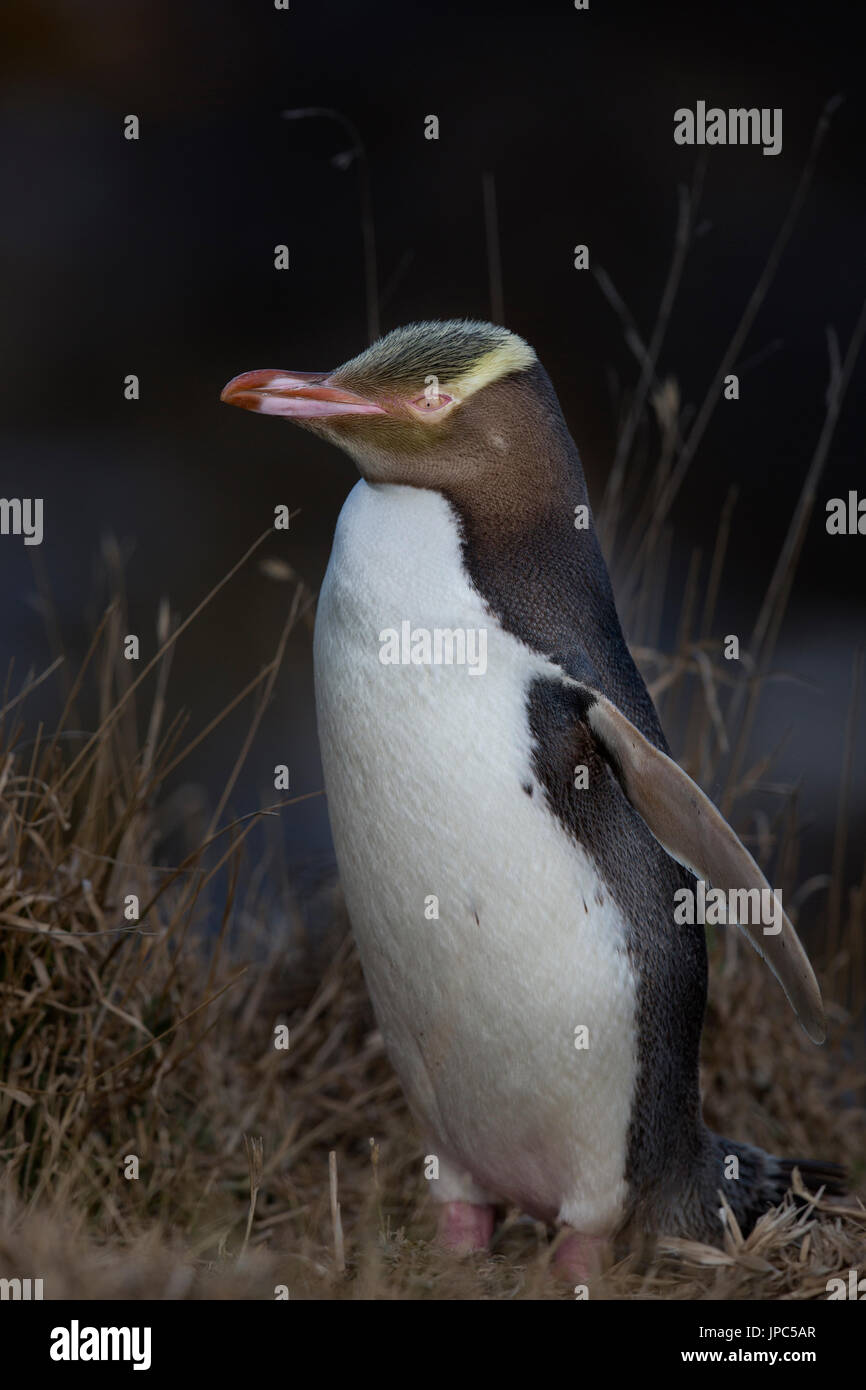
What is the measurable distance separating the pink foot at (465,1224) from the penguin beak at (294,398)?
0.86 meters

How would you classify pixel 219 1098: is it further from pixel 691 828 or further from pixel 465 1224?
pixel 691 828

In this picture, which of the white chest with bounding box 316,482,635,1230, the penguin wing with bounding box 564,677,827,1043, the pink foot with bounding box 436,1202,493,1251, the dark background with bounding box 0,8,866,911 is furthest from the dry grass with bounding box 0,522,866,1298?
the dark background with bounding box 0,8,866,911

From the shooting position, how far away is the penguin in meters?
1.41

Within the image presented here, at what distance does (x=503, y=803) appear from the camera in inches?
55.2

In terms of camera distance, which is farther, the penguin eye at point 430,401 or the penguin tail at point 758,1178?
the penguin tail at point 758,1178

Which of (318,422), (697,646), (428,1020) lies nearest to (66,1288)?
(428,1020)

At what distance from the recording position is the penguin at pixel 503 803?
1.41 metres

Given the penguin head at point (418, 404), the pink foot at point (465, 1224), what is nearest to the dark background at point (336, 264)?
the pink foot at point (465, 1224)

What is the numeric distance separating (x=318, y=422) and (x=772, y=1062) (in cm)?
126

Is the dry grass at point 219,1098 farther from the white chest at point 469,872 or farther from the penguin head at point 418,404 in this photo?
the penguin head at point 418,404

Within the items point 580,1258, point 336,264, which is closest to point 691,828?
point 580,1258

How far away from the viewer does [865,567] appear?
375cm

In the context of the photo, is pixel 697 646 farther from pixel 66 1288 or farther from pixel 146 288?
pixel 146 288

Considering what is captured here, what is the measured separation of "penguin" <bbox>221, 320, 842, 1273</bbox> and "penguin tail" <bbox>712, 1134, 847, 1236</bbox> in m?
0.11
